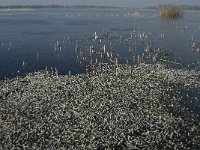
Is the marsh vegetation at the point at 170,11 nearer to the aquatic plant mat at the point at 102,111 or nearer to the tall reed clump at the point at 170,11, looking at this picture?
the tall reed clump at the point at 170,11

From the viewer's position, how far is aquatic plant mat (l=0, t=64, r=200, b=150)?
23.6m

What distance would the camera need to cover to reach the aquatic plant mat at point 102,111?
77.4 ft

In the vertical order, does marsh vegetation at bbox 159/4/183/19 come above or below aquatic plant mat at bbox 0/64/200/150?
above

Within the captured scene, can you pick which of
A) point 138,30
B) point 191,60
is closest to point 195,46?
point 191,60

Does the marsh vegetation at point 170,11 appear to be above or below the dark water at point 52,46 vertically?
above

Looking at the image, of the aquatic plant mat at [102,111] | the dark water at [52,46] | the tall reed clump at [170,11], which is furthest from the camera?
the tall reed clump at [170,11]

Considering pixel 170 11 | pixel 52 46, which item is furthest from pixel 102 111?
pixel 170 11

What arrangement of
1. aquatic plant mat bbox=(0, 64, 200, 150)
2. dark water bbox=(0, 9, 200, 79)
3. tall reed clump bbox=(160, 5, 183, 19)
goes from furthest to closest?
tall reed clump bbox=(160, 5, 183, 19) < dark water bbox=(0, 9, 200, 79) < aquatic plant mat bbox=(0, 64, 200, 150)

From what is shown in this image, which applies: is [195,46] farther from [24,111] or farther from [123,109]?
[24,111]

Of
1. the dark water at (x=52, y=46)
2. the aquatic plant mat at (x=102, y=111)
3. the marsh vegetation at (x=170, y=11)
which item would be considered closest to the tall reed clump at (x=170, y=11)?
the marsh vegetation at (x=170, y=11)

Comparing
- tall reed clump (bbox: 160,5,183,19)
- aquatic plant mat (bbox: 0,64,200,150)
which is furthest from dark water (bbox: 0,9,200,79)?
tall reed clump (bbox: 160,5,183,19)

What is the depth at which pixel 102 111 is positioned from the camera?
27.6 metres

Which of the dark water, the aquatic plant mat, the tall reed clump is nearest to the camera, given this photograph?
the aquatic plant mat

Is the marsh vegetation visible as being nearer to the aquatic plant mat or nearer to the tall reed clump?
the tall reed clump
